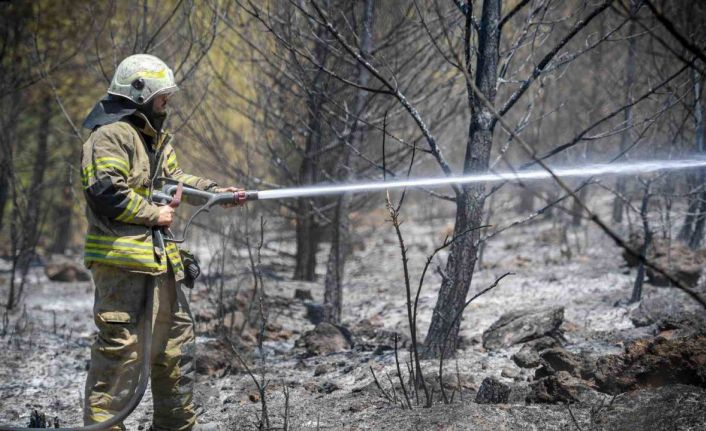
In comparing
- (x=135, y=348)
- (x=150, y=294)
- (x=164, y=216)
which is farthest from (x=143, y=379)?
(x=164, y=216)

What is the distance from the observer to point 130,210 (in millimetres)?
3283

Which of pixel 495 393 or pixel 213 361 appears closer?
pixel 495 393

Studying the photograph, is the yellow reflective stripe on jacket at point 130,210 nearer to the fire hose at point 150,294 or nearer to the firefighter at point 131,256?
the firefighter at point 131,256

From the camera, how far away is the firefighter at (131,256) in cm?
329

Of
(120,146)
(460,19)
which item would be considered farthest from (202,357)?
(460,19)

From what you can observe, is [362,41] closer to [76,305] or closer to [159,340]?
[159,340]

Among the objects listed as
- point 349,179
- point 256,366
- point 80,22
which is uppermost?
point 80,22

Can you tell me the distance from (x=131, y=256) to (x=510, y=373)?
2.47 m

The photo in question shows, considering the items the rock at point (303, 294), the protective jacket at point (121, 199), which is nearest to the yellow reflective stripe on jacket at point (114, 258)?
the protective jacket at point (121, 199)

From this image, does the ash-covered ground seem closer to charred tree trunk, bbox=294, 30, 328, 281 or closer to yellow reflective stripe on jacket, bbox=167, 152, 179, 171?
charred tree trunk, bbox=294, 30, 328, 281

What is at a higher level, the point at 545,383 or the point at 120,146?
the point at 120,146

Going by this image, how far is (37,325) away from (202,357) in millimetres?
2576

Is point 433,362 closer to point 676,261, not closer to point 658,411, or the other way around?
point 658,411

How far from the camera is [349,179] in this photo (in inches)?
262
